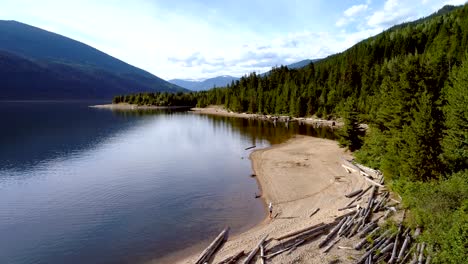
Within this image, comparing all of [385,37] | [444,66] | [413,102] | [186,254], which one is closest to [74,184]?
[186,254]

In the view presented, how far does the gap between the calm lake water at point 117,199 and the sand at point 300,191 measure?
2.69m

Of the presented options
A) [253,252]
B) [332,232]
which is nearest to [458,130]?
[332,232]

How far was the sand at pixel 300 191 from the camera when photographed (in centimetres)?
2506

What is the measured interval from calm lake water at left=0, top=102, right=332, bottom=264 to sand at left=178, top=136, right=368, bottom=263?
8.84ft

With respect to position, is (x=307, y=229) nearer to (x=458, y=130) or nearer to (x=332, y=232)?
(x=332, y=232)

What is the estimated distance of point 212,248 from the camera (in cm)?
2706

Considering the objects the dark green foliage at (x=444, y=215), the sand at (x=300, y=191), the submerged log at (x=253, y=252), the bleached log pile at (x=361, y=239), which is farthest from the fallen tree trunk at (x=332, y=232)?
the dark green foliage at (x=444, y=215)

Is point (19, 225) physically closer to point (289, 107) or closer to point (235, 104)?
point (289, 107)

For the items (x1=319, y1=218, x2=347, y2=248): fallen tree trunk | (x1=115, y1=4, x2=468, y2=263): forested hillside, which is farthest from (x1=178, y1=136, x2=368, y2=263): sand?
(x1=115, y1=4, x2=468, y2=263): forested hillside

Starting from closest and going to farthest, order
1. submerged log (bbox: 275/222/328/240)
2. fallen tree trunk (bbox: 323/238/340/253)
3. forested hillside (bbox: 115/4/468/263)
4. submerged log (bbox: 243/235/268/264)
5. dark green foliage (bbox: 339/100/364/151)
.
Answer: forested hillside (bbox: 115/4/468/263), submerged log (bbox: 243/235/268/264), fallen tree trunk (bbox: 323/238/340/253), submerged log (bbox: 275/222/328/240), dark green foliage (bbox: 339/100/364/151)

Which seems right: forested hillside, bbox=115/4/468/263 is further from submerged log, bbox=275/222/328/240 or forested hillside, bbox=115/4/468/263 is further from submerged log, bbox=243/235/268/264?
submerged log, bbox=243/235/268/264

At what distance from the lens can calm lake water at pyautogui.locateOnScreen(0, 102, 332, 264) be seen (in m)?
29.0

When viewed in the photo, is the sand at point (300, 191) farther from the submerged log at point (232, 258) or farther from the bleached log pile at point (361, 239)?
the submerged log at point (232, 258)

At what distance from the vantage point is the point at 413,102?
35750 millimetres
